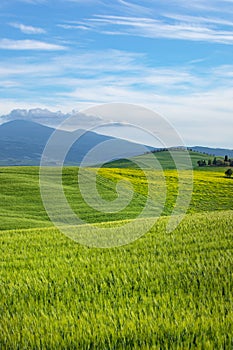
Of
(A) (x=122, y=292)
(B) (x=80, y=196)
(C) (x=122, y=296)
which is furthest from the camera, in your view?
(B) (x=80, y=196)

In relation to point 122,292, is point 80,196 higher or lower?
lower

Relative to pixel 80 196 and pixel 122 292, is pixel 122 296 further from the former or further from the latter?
pixel 80 196

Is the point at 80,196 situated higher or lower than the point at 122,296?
lower

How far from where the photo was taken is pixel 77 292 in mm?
7309

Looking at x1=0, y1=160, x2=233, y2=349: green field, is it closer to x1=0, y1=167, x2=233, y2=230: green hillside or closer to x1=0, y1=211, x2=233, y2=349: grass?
x1=0, y1=211, x2=233, y2=349: grass

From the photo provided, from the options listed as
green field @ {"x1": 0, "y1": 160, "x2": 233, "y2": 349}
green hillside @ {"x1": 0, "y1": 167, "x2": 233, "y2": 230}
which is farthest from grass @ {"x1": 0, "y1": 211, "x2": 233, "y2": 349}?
A: green hillside @ {"x1": 0, "y1": 167, "x2": 233, "y2": 230}

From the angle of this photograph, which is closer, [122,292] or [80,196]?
[122,292]

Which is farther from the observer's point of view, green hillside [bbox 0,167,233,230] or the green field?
green hillside [bbox 0,167,233,230]

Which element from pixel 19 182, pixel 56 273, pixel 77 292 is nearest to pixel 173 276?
pixel 77 292

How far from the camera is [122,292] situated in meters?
7.22

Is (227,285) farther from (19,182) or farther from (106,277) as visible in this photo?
(19,182)

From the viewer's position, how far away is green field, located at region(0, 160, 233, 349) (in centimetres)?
556

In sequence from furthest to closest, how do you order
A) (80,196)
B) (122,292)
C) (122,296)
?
(80,196) < (122,292) < (122,296)

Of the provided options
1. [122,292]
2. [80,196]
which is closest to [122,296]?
[122,292]
